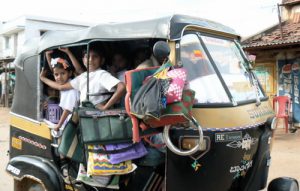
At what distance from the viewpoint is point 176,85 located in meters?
3.06

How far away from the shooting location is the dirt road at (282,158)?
6.99 m

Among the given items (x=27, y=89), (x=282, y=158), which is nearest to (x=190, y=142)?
(x=27, y=89)

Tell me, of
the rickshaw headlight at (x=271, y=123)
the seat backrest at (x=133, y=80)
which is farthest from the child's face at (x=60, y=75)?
the rickshaw headlight at (x=271, y=123)

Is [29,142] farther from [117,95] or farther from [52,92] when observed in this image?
[117,95]

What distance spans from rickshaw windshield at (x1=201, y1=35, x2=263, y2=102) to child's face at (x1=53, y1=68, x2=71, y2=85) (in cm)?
152

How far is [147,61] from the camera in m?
3.87

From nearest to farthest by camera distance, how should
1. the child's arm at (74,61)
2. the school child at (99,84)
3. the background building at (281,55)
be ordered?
the school child at (99,84)
the child's arm at (74,61)
the background building at (281,55)

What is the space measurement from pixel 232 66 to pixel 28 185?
265cm

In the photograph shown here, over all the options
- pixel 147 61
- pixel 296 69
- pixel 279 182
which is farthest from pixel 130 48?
pixel 296 69

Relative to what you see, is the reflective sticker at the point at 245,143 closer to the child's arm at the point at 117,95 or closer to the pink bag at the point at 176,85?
the pink bag at the point at 176,85

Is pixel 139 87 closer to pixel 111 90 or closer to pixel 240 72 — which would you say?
pixel 111 90

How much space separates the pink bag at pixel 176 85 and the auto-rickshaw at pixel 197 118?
0.92 feet

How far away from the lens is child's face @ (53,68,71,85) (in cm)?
423

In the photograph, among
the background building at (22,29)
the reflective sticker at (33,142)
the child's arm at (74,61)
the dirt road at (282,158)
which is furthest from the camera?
the background building at (22,29)
